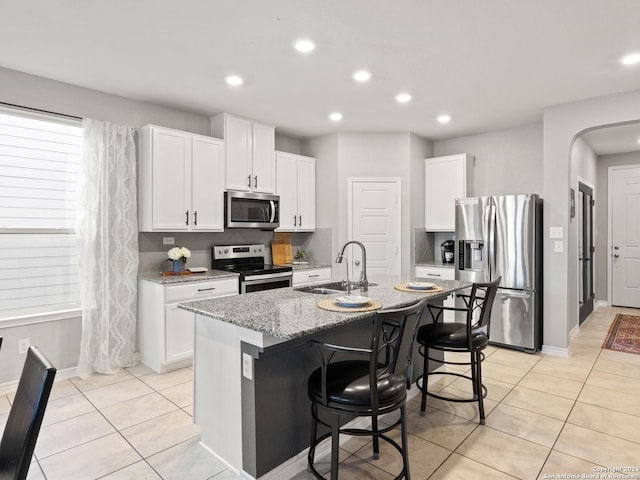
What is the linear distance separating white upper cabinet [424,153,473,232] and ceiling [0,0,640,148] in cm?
101

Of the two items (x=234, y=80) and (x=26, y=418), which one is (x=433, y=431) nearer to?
(x=26, y=418)

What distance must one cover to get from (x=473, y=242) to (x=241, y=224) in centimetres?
267

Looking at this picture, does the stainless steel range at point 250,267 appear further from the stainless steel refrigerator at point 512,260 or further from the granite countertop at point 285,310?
the stainless steel refrigerator at point 512,260

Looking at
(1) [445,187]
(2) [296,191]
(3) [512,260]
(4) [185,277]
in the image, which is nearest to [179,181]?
(4) [185,277]

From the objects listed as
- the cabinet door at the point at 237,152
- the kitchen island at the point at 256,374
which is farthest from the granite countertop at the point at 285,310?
the cabinet door at the point at 237,152

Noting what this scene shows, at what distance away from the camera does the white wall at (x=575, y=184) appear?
14.4ft

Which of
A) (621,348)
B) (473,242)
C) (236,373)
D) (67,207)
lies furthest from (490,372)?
(67,207)

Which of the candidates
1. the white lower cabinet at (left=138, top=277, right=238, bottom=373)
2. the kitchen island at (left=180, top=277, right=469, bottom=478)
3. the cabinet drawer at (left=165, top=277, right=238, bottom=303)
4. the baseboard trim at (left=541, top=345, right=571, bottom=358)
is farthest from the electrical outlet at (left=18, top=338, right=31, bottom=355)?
the baseboard trim at (left=541, top=345, right=571, bottom=358)

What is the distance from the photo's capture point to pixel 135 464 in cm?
221

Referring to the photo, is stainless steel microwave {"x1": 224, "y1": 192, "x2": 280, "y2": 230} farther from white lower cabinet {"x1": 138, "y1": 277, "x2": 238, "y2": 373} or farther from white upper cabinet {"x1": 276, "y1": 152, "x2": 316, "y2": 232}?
white lower cabinet {"x1": 138, "y1": 277, "x2": 238, "y2": 373}

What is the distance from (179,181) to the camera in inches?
155

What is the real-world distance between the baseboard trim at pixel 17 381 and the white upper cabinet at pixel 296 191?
263cm

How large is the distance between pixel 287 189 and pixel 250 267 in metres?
1.15

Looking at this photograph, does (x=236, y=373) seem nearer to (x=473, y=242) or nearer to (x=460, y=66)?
(x=460, y=66)
